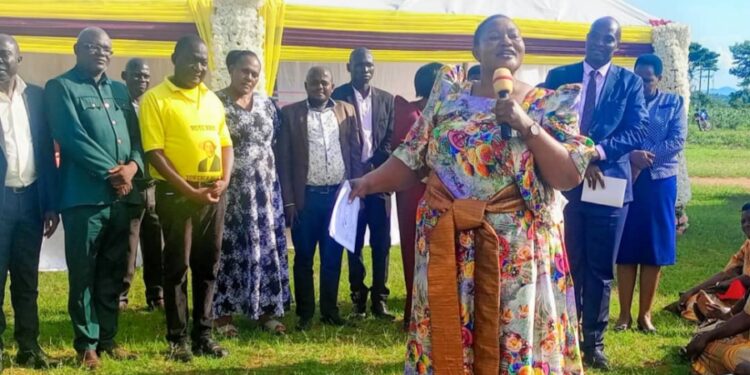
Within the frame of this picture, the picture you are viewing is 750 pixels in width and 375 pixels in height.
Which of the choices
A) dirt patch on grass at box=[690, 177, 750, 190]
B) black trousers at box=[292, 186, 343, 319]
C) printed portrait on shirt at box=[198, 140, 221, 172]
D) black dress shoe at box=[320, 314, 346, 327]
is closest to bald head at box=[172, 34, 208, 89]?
printed portrait on shirt at box=[198, 140, 221, 172]

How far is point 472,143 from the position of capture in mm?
2752

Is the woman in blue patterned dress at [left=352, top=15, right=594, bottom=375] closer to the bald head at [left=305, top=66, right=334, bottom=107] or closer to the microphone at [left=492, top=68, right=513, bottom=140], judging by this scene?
the microphone at [left=492, top=68, right=513, bottom=140]

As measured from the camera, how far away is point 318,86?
17.2 ft

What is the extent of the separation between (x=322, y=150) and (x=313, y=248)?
0.73m

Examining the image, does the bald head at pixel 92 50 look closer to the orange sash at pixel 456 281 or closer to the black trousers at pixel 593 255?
the orange sash at pixel 456 281

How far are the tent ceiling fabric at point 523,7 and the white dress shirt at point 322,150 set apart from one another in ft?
7.70

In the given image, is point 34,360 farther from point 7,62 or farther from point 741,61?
point 741,61

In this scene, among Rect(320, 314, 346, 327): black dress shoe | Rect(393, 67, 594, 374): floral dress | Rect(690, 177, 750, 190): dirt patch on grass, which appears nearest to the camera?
Rect(393, 67, 594, 374): floral dress

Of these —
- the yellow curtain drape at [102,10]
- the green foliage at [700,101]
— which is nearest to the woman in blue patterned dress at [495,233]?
the yellow curtain drape at [102,10]

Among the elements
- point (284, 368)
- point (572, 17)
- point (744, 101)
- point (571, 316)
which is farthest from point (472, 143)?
point (744, 101)

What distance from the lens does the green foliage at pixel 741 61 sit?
73.5 meters

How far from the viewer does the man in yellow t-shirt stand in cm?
418

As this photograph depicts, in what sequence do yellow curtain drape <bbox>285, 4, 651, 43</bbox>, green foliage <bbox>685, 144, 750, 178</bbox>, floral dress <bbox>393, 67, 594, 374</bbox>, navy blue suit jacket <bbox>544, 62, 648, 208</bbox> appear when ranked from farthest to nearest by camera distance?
green foliage <bbox>685, 144, 750, 178</bbox>
yellow curtain drape <bbox>285, 4, 651, 43</bbox>
navy blue suit jacket <bbox>544, 62, 648, 208</bbox>
floral dress <bbox>393, 67, 594, 374</bbox>

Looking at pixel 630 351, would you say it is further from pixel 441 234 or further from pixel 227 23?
pixel 227 23
